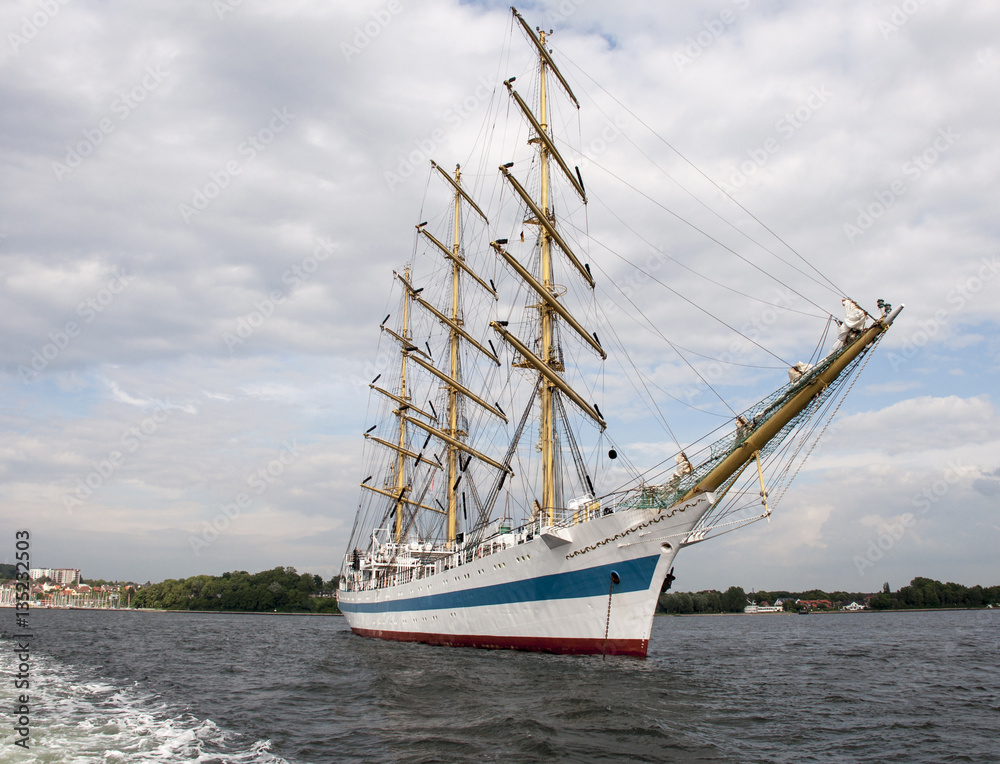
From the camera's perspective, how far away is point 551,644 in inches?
942

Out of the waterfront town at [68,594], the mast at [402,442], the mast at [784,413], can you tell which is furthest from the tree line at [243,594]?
the mast at [784,413]

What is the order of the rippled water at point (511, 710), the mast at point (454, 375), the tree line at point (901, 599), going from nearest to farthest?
the rippled water at point (511, 710) < the mast at point (454, 375) < the tree line at point (901, 599)

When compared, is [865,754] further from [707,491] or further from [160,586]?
[160,586]

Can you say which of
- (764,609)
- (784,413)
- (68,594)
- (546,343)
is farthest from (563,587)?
(68,594)

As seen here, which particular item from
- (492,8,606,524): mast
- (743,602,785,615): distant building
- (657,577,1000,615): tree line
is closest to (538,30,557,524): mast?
(492,8,606,524): mast

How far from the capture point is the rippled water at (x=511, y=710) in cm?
1126

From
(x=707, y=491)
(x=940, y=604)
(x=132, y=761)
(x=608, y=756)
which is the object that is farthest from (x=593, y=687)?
(x=940, y=604)

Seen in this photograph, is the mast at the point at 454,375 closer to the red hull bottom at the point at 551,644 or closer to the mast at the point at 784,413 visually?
the red hull bottom at the point at 551,644

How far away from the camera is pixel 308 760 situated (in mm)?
10930

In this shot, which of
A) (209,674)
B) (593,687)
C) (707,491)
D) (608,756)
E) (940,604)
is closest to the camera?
(608,756)

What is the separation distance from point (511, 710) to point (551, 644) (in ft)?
33.6

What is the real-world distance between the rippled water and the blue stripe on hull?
2.26 metres

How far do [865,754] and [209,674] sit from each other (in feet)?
70.4

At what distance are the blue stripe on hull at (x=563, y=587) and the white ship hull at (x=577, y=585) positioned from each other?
0.11 ft
